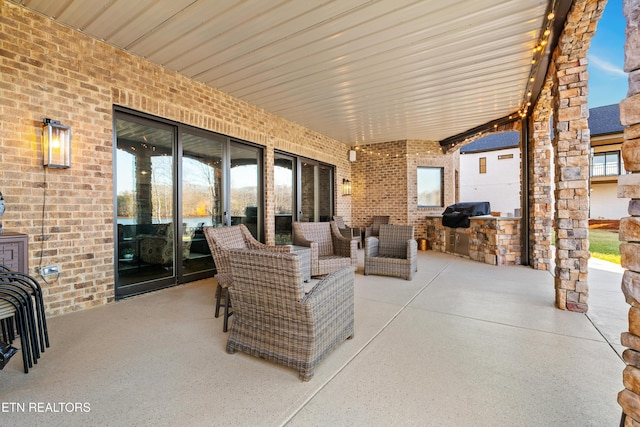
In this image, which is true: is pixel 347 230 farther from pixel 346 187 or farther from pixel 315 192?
pixel 346 187

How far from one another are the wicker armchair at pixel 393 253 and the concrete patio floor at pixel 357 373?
1.29 metres

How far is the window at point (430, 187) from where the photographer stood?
862 centimetres

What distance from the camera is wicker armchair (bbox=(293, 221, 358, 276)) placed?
14.5ft

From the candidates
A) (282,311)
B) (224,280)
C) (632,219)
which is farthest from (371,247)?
(632,219)

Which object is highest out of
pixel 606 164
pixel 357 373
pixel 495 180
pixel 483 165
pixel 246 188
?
pixel 483 165

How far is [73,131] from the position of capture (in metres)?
3.13

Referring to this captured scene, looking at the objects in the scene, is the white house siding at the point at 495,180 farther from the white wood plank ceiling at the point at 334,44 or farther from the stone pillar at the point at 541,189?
the white wood plank ceiling at the point at 334,44

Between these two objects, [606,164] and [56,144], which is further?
[606,164]

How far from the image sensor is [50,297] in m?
2.95

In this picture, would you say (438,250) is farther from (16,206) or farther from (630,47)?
(16,206)

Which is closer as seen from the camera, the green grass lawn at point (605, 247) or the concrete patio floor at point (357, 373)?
the concrete patio floor at point (357, 373)

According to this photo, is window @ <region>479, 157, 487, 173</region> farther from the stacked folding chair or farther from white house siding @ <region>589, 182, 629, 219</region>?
the stacked folding chair

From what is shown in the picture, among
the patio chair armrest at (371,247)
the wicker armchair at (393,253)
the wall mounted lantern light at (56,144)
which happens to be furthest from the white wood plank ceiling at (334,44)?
the patio chair armrest at (371,247)

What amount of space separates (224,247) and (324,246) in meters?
2.21
